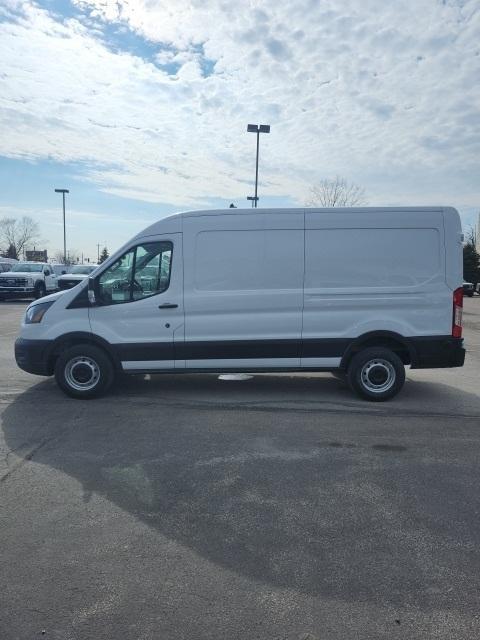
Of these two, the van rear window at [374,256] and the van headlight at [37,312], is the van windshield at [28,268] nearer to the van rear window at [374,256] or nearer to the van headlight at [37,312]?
the van headlight at [37,312]

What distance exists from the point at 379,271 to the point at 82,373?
422 centimetres

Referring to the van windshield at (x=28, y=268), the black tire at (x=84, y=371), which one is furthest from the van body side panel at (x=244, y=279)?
the van windshield at (x=28, y=268)

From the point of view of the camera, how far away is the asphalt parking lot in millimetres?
2607

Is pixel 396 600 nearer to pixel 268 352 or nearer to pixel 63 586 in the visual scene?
pixel 63 586

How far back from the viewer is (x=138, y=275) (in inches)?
263

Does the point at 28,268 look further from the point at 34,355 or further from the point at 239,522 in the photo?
the point at 239,522

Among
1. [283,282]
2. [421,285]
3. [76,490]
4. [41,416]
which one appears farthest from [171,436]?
[421,285]

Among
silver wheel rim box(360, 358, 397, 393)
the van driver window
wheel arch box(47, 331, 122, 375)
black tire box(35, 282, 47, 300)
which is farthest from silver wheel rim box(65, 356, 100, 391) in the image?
black tire box(35, 282, 47, 300)

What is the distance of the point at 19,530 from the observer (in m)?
3.42

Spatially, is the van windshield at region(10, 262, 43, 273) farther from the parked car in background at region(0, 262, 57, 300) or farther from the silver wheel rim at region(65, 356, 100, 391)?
the silver wheel rim at region(65, 356, 100, 391)

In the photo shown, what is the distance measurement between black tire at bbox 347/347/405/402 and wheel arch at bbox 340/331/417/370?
0.07 metres

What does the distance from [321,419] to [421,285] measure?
226 centimetres

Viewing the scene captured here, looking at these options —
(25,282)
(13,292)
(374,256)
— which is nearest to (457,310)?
(374,256)

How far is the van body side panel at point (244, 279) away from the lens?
6.60 m
